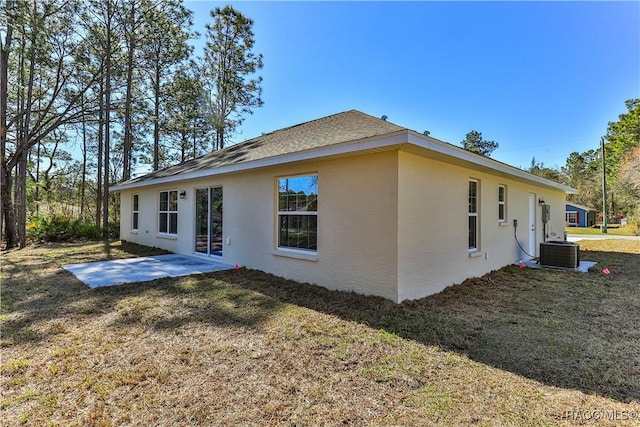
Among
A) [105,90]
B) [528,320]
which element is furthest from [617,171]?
[105,90]

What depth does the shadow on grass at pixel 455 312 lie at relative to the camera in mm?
2975

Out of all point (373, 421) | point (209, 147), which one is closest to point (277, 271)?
point (373, 421)

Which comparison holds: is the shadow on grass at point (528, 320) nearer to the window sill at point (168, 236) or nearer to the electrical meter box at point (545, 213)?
the window sill at point (168, 236)

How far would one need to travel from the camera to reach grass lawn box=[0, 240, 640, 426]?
222cm

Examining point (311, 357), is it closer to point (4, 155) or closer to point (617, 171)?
point (4, 155)

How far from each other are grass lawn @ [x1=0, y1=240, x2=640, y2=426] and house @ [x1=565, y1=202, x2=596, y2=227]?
3344 centimetres

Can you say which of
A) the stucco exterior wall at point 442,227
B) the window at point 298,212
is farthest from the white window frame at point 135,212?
the stucco exterior wall at point 442,227

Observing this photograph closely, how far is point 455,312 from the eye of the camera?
4.40m

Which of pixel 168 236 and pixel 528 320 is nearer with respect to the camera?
pixel 528 320

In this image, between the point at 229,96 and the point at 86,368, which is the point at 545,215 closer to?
the point at 86,368

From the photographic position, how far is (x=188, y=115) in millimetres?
18688

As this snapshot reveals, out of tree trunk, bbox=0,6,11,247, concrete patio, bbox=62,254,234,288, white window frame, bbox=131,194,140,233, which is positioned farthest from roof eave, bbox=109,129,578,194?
tree trunk, bbox=0,6,11,247

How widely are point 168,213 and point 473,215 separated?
9.07m

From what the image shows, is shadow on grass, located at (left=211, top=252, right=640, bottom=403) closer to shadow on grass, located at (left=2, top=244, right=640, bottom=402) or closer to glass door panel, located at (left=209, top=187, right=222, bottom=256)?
shadow on grass, located at (left=2, top=244, right=640, bottom=402)
